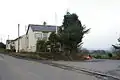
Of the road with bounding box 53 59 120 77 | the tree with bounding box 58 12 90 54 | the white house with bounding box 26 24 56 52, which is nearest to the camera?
the road with bounding box 53 59 120 77

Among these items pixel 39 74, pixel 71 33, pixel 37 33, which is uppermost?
pixel 37 33

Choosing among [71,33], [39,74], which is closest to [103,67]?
[39,74]

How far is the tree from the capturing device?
44.4m

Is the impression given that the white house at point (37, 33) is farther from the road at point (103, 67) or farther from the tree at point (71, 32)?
the road at point (103, 67)

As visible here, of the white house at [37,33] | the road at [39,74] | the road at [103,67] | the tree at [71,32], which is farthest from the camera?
the white house at [37,33]

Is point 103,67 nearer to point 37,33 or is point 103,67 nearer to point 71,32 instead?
point 71,32

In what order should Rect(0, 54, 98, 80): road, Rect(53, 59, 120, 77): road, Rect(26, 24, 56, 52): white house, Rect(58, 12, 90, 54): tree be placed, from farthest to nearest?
Rect(26, 24, 56, 52): white house < Rect(58, 12, 90, 54): tree < Rect(53, 59, 120, 77): road < Rect(0, 54, 98, 80): road

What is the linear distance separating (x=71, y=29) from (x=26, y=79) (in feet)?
100

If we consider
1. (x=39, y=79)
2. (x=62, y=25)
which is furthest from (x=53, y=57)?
(x=39, y=79)

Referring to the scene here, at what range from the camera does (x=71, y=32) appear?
44.2 m

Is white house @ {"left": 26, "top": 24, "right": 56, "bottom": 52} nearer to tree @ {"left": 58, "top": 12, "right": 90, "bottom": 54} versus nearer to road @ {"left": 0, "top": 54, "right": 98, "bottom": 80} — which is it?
tree @ {"left": 58, "top": 12, "right": 90, "bottom": 54}

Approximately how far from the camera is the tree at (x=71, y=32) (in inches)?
1748

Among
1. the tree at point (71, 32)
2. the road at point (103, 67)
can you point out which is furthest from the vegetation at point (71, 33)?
the road at point (103, 67)

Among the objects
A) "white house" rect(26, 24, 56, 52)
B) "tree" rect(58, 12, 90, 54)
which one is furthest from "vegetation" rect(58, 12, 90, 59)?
"white house" rect(26, 24, 56, 52)
